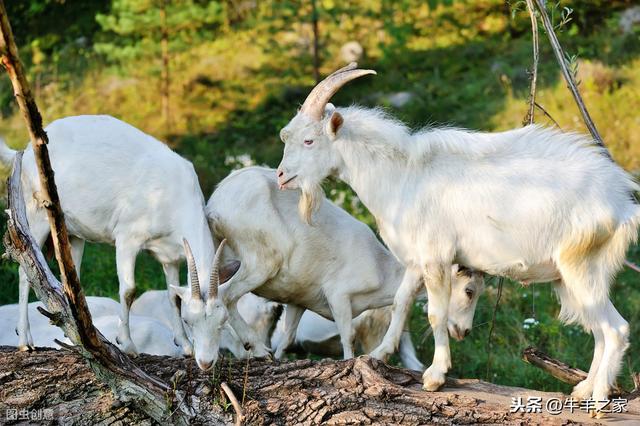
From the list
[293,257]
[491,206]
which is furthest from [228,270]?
[491,206]

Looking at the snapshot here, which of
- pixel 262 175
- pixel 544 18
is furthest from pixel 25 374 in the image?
pixel 544 18

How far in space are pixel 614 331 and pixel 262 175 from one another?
337 centimetres

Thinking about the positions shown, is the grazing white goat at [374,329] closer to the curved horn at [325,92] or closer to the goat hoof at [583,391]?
the goat hoof at [583,391]

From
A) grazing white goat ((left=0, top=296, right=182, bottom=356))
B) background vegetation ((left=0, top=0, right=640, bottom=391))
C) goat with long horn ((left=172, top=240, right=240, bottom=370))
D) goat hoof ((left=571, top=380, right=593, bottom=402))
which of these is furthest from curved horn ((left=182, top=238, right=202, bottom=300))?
background vegetation ((left=0, top=0, right=640, bottom=391))

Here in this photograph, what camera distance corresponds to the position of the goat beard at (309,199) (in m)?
7.43

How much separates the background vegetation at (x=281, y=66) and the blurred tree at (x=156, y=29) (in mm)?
34

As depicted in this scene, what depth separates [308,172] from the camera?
24.1 feet

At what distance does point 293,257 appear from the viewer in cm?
Answer: 854

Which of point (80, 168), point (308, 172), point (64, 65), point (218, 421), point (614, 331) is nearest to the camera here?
point (218, 421)

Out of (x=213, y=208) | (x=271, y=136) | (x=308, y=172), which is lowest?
(x=271, y=136)

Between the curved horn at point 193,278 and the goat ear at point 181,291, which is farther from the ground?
the curved horn at point 193,278

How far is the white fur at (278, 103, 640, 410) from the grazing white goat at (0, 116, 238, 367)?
1122mm

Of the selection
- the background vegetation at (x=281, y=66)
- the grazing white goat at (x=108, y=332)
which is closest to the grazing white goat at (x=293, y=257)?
the grazing white goat at (x=108, y=332)

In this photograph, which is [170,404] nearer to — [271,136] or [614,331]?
[614,331]
